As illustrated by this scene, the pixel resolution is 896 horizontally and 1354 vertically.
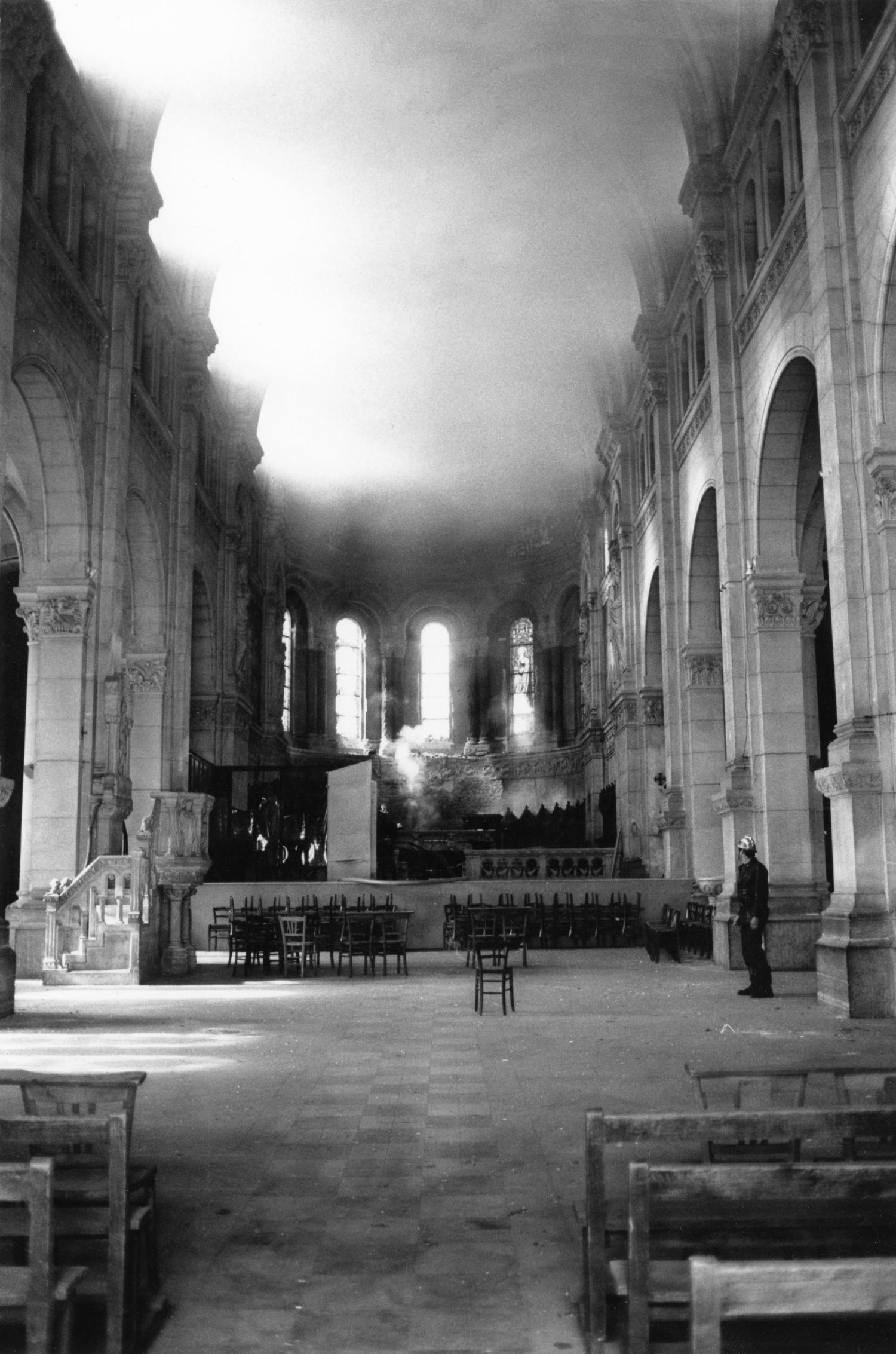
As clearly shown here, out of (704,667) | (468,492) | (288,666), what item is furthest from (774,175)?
(288,666)

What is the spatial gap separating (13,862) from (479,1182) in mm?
22723

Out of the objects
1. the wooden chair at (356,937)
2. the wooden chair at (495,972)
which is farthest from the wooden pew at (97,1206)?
the wooden chair at (356,937)

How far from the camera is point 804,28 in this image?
1559cm

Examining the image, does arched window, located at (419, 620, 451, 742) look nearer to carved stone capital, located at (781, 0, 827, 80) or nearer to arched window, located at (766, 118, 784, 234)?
arched window, located at (766, 118, 784, 234)

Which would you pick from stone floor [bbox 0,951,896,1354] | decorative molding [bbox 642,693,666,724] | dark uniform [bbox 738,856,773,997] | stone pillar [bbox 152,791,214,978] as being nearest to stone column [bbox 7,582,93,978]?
stone pillar [bbox 152,791,214,978]

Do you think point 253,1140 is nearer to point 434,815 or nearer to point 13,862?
point 13,862

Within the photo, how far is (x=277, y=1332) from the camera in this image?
13.8 ft

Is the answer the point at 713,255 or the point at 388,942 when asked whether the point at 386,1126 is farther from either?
A: the point at 713,255

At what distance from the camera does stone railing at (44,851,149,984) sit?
17.0 m

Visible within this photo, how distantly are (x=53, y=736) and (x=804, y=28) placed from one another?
46.4ft

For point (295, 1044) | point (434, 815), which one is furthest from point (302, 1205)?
point (434, 815)

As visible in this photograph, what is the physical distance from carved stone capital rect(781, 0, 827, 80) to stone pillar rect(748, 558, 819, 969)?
6.97 m

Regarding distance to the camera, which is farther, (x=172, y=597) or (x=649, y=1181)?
(x=172, y=597)

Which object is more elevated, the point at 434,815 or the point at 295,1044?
the point at 434,815
